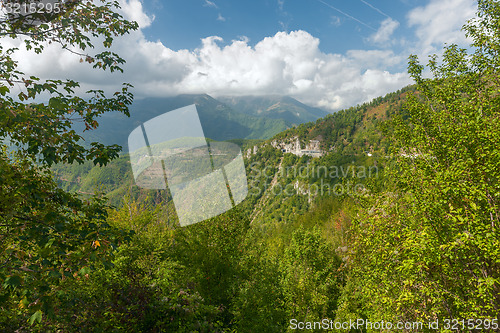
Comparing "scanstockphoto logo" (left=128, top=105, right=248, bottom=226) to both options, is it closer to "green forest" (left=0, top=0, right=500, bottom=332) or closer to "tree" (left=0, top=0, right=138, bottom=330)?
"green forest" (left=0, top=0, right=500, bottom=332)

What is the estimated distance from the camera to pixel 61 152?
11.2 ft

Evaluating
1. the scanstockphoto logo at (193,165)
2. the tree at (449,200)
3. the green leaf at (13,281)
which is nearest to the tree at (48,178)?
the green leaf at (13,281)

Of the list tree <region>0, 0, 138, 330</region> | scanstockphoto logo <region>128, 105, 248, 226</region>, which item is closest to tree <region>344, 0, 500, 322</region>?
scanstockphoto logo <region>128, 105, 248, 226</region>

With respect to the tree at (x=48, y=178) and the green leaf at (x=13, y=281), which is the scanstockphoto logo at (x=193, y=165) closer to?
the tree at (x=48, y=178)

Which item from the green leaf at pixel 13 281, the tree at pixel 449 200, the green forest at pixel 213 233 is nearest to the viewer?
the green leaf at pixel 13 281

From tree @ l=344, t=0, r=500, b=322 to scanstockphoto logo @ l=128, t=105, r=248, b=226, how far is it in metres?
6.24

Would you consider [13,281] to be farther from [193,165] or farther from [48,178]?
[193,165]

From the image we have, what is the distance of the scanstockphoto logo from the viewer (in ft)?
26.5

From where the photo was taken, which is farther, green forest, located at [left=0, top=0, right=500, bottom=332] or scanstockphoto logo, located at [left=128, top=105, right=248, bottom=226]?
scanstockphoto logo, located at [left=128, top=105, right=248, bottom=226]

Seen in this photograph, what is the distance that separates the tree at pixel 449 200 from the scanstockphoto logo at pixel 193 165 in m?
6.24

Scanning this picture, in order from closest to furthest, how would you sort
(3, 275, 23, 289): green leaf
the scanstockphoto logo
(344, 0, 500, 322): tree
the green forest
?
(3, 275, 23, 289): green leaf
the green forest
(344, 0, 500, 322): tree
the scanstockphoto logo

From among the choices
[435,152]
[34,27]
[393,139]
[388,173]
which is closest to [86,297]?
[34,27]

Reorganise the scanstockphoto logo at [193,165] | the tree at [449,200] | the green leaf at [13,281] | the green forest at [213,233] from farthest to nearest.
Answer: the scanstockphoto logo at [193,165] → the tree at [449,200] → the green forest at [213,233] → the green leaf at [13,281]

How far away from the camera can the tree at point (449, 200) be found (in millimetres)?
6008
